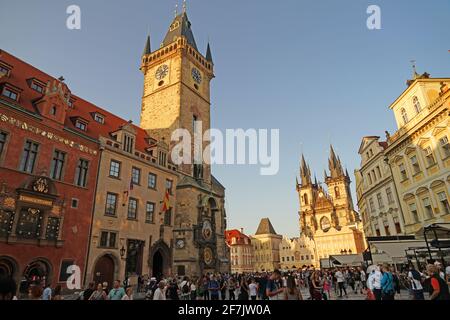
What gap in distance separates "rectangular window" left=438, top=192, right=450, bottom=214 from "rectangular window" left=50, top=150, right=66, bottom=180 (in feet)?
92.8

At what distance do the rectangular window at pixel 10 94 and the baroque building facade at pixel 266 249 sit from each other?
92.4m

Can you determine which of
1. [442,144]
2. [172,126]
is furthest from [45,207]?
[442,144]

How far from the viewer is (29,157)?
18.7 m

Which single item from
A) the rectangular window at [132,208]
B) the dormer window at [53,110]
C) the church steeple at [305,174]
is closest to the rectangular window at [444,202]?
the rectangular window at [132,208]

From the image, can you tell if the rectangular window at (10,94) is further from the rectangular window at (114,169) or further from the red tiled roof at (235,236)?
the red tiled roof at (235,236)

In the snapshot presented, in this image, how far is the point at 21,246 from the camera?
55.7 feet

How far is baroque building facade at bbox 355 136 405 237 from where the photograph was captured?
27.6 m

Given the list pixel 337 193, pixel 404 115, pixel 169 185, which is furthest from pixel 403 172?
pixel 337 193

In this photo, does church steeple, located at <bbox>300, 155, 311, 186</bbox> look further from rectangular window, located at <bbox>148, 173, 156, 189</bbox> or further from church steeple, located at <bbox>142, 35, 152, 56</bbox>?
rectangular window, located at <bbox>148, 173, 156, 189</bbox>

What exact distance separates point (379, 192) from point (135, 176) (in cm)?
2581

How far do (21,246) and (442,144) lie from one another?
29775mm

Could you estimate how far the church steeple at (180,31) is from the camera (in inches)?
1672
